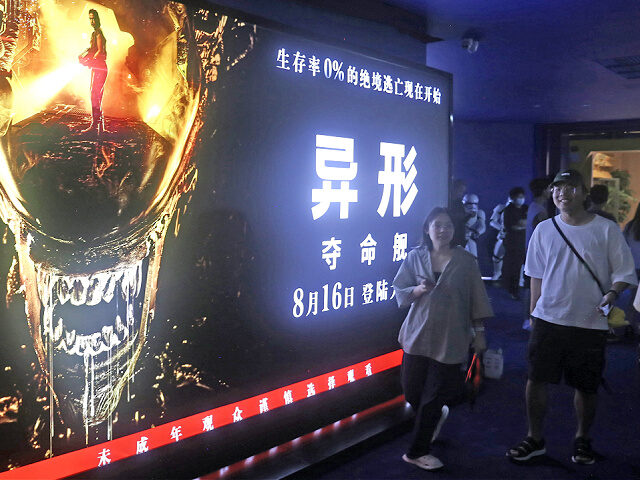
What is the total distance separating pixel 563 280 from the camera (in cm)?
318

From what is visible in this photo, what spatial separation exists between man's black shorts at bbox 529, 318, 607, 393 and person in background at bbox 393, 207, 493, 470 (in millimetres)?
368

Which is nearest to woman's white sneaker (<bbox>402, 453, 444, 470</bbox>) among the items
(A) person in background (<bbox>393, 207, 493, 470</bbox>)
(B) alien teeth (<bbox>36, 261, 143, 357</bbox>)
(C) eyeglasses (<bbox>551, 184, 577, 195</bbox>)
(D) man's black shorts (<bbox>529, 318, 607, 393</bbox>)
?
(A) person in background (<bbox>393, 207, 493, 470</bbox>)

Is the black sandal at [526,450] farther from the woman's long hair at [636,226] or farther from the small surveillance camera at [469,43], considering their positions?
the small surveillance camera at [469,43]

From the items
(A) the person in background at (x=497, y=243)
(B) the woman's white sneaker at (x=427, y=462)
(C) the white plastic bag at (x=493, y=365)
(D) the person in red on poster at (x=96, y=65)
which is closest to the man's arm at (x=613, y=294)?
(B) the woman's white sneaker at (x=427, y=462)

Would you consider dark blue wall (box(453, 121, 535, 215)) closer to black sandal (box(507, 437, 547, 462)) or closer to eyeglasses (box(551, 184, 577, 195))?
eyeglasses (box(551, 184, 577, 195))

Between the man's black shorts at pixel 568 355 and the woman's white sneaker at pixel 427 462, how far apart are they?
690 mm

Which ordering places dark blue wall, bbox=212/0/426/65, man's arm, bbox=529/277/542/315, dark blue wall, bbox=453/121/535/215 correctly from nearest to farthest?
1. dark blue wall, bbox=212/0/426/65
2. man's arm, bbox=529/277/542/315
3. dark blue wall, bbox=453/121/535/215

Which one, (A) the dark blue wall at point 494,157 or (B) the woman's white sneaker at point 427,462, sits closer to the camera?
(B) the woman's white sneaker at point 427,462

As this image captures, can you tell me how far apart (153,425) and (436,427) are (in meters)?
1.65

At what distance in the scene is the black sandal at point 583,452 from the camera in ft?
10.8

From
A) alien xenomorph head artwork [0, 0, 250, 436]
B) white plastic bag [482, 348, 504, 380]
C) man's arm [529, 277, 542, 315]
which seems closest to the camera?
alien xenomorph head artwork [0, 0, 250, 436]

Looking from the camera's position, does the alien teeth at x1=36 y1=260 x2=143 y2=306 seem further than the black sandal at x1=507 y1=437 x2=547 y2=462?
No

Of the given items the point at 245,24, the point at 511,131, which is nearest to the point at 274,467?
the point at 245,24

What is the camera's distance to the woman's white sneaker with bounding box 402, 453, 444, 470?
316cm
